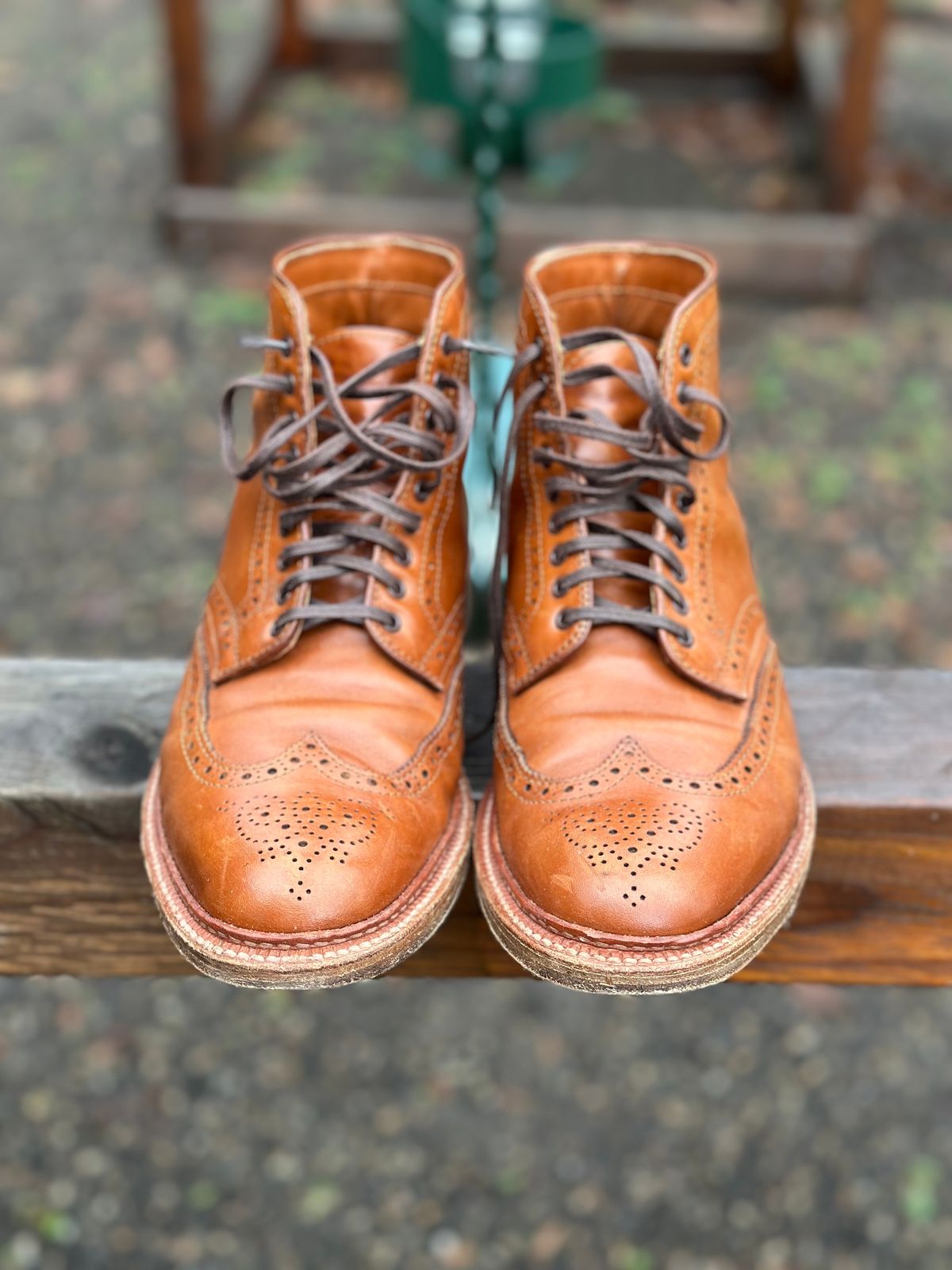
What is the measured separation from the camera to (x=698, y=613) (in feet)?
4.35

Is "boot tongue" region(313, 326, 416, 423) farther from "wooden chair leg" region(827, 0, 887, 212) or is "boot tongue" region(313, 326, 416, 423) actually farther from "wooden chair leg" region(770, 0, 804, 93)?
"wooden chair leg" region(770, 0, 804, 93)

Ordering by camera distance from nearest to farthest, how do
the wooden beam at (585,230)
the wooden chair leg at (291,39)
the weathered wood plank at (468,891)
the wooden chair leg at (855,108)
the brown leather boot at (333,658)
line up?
1. the brown leather boot at (333,658)
2. the weathered wood plank at (468,891)
3. the wooden chair leg at (855,108)
4. the wooden beam at (585,230)
5. the wooden chair leg at (291,39)

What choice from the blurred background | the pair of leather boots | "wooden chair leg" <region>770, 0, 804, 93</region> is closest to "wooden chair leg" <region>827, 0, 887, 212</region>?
the blurred background

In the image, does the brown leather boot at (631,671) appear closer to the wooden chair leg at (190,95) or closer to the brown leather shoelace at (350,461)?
the brown leather shoelace at (350,461)

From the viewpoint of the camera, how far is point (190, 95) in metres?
4.70

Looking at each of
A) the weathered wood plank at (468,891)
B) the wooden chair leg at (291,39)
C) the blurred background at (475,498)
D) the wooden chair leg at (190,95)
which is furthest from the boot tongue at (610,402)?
the wooden chair leg at (291,39)

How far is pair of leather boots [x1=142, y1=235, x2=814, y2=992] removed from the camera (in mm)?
1129

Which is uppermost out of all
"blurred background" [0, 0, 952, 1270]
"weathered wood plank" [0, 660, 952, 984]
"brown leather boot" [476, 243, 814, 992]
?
"brown leather boot" [476, 243, 814, 992]

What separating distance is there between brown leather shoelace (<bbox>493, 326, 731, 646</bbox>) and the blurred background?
1.09 m

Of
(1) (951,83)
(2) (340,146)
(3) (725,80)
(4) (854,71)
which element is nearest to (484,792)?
(4) (854,71)

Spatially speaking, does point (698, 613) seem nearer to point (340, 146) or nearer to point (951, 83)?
point (340, 146)

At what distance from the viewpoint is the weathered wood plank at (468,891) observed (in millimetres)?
1315

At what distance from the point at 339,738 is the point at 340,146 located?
5.14 meters

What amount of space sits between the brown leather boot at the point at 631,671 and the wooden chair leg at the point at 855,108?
3476 millimetres
